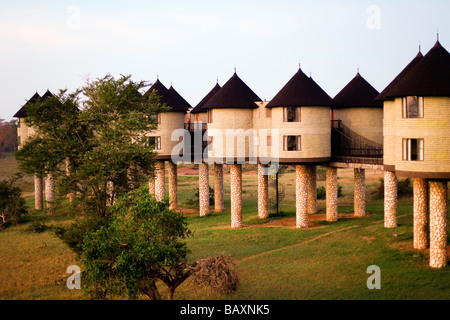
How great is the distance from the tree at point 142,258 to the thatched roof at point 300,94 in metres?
16.6

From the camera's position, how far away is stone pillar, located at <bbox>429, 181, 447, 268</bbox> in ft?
84.7

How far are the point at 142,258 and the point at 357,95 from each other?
79.7 ft

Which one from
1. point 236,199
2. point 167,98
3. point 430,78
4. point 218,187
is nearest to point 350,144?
point 236,199

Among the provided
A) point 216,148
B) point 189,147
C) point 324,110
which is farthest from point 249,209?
point 324,110

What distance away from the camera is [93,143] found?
107 ft

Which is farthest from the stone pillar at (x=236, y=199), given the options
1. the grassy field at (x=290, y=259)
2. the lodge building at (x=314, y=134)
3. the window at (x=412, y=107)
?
A: the window at (x=412, y=107)

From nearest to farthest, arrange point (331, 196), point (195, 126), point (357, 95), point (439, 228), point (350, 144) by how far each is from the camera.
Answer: point (439, 228), point (350, 144), point (357, 95), point (331, 196), point (195, 126)

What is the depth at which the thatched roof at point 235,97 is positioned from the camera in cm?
4042

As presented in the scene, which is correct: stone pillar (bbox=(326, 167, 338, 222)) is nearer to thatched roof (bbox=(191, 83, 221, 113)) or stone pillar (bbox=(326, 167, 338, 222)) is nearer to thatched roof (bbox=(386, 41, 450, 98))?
thatched roof (bbox=(386, 41, 450, 98))

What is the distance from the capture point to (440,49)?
87.7ft

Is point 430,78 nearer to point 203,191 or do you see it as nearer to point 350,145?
A: point 350,145

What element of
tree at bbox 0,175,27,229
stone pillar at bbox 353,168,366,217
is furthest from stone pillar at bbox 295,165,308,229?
tree at bbox 0,175,27,229

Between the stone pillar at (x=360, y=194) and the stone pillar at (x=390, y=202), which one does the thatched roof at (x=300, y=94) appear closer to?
the stone pillar at (x=390, y=202)
